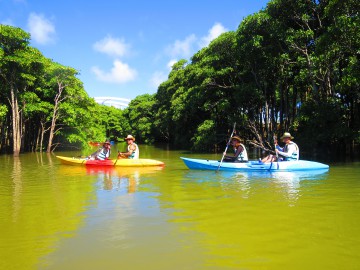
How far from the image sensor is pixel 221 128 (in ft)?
95.5

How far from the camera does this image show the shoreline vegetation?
1686cm

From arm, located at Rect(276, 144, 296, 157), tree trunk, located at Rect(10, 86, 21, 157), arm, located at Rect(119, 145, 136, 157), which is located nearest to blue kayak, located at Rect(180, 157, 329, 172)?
arm, located at Rect(276, 144, 296, 157)

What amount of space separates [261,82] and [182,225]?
18.4 m

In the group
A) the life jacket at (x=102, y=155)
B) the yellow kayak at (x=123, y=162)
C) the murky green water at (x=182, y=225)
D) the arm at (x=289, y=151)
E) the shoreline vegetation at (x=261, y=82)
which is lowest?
the murky green water at (x=182, y=225)

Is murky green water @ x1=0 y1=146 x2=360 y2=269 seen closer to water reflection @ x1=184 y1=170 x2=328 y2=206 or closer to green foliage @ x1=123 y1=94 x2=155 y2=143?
water reflection @ x1=184 y1=170 x2=328 y2=206

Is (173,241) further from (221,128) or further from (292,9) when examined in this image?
(221,128)

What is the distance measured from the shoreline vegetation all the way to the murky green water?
7726 mm

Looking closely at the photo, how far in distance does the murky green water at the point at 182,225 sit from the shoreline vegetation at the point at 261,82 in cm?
773

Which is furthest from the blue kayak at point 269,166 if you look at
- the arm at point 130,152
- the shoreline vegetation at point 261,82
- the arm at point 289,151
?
the shoreline vegetation at point 261,82

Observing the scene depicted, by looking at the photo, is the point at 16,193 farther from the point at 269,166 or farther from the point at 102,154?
the point at 269,166

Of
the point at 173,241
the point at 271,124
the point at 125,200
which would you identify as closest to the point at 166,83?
the point at 271,124

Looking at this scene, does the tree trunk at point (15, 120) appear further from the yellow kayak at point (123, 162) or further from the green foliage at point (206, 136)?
the green foliage at point (206, 136)

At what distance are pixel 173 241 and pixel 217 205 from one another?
246 centimetres

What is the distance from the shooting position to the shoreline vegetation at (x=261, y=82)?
16864 millimetres
